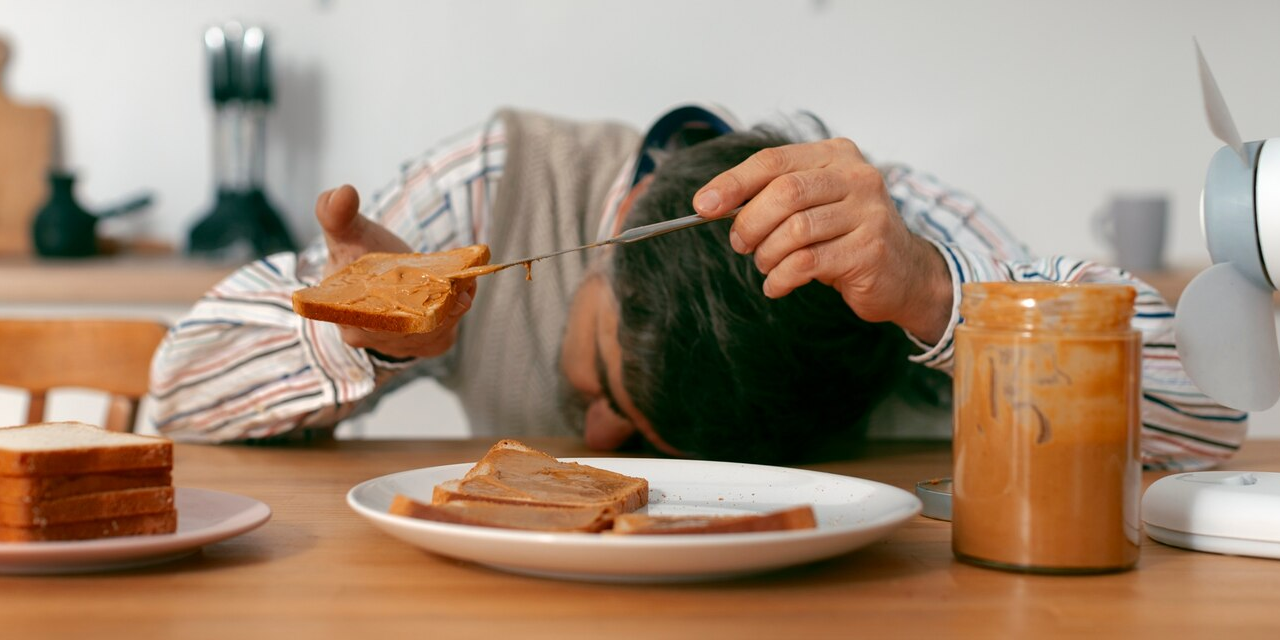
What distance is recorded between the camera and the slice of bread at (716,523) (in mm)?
663

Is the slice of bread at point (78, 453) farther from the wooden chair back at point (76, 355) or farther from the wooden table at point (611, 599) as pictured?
the wooden chair back at point (76, 355)

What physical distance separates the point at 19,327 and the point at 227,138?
1118mm

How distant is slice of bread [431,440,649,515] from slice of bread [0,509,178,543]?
0.16 meters

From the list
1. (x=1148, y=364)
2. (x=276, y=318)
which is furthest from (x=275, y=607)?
(x=1148, y=364)

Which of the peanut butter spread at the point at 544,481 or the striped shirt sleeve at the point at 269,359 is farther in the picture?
the striped shirt sleeve at the point at 269,359

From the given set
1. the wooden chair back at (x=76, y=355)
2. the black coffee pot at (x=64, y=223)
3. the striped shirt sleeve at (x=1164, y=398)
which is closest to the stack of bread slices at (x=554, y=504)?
the striped shirt sleeve at (x=1164, y=398)

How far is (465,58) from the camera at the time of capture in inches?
106

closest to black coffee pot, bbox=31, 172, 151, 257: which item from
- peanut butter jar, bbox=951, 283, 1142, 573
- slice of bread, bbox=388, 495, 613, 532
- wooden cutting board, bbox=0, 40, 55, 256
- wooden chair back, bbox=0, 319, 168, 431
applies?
wooden cutting board, bbox=0, 40, 55, 256

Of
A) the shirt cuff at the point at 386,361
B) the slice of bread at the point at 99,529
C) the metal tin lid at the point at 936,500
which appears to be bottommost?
the metal tin lid at the point at 936,500

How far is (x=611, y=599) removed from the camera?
0.64 m

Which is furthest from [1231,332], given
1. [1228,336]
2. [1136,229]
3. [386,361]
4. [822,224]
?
[1136,229]

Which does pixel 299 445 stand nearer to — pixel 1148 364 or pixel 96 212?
pixel 1148 364

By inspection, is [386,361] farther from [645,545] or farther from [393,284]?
[645,545]

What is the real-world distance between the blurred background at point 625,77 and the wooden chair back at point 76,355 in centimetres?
115
